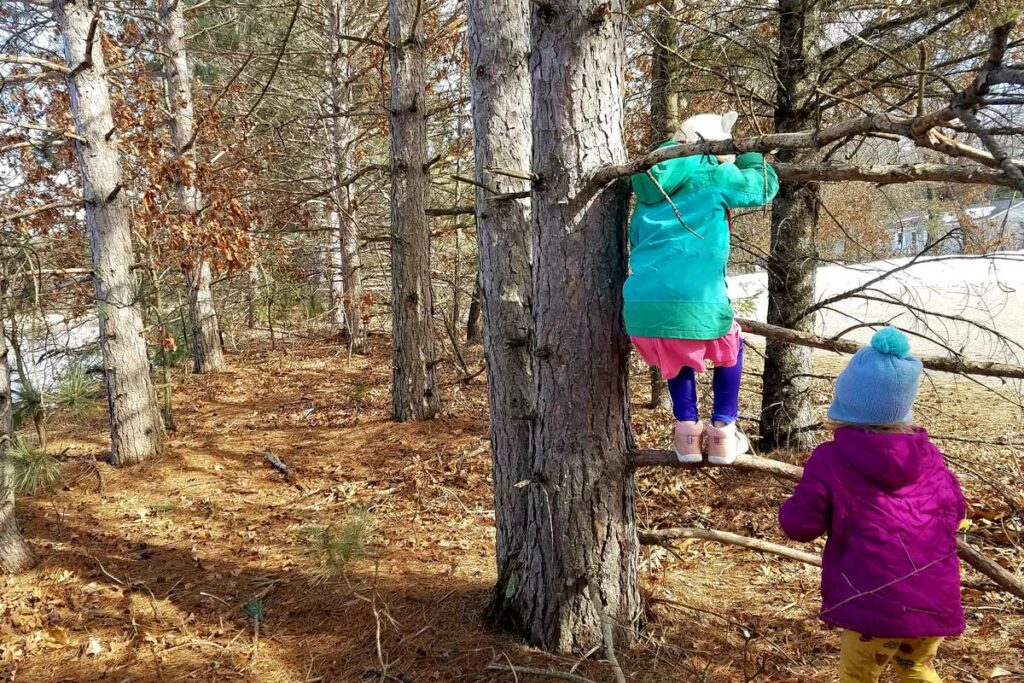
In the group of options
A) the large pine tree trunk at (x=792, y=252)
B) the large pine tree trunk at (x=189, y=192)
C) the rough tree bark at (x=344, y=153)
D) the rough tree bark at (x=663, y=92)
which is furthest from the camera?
the rough tree bark at (x=344, y=153)

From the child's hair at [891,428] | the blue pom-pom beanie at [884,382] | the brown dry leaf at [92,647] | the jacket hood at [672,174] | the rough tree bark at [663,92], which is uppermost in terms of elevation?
the rough tree bark at [663,92]

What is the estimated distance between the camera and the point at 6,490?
152 inches

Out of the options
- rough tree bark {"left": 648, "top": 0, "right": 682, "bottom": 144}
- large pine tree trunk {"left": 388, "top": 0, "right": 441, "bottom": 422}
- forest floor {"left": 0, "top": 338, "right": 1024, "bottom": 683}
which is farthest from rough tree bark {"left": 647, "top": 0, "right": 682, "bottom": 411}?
large pine tree trunk {"left": 388, "top": 0, "right": 441, "bottom": 422}

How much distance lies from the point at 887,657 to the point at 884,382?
988 millimetres

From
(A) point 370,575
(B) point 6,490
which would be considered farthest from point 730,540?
(B) point 6,490

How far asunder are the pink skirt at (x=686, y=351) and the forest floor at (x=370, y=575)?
1.07 m

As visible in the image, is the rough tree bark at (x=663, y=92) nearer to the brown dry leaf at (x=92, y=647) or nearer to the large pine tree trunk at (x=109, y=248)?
the brown dry leaf at (x=92, y=647)

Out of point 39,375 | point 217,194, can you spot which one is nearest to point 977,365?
point 39,375

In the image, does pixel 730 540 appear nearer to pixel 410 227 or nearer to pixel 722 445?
pixel 722 445

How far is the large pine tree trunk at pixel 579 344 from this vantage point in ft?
8.05

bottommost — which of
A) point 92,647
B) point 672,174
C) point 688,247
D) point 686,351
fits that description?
point 92,647

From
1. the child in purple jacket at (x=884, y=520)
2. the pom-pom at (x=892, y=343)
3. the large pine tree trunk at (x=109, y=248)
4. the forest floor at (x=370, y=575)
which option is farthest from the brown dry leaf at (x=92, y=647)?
the pom-pom at (x=892, y=343)

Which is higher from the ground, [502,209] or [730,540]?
[502,209]

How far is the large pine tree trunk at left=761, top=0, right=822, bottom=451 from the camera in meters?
Result: 4.84
